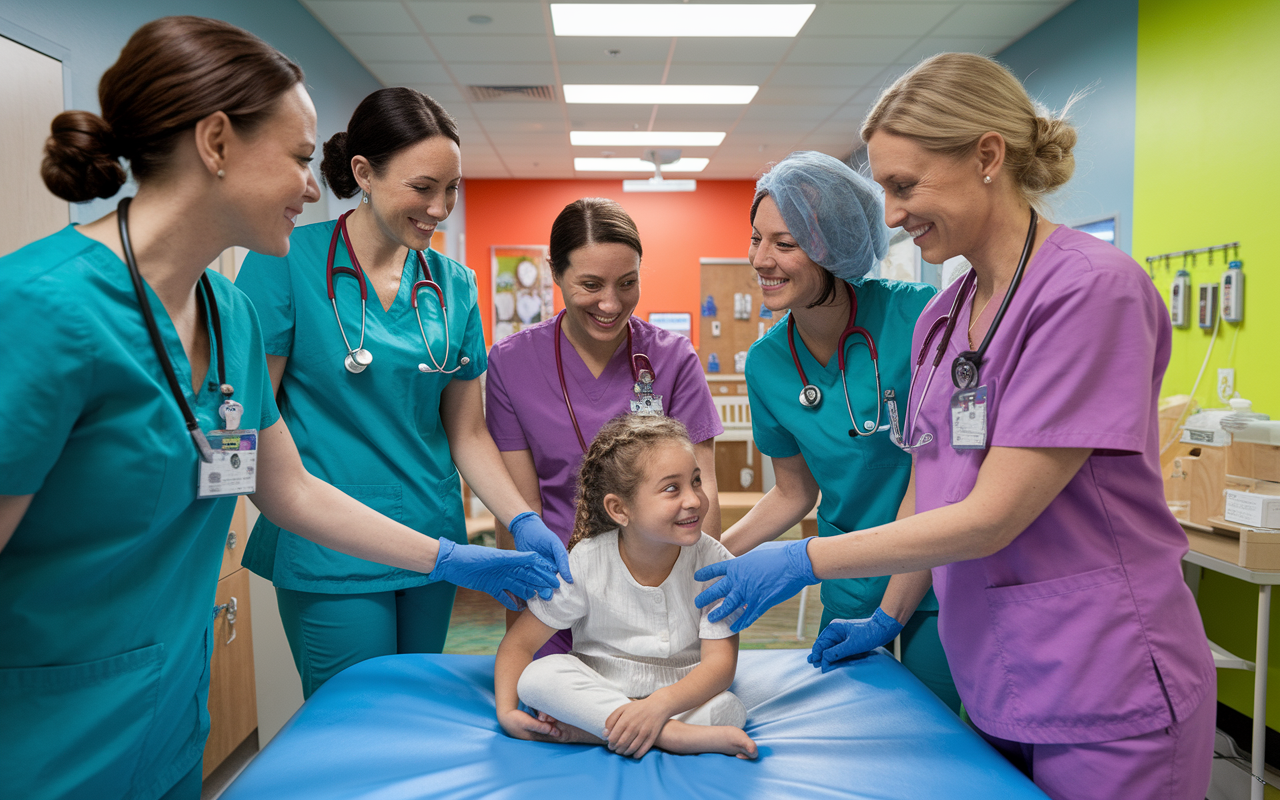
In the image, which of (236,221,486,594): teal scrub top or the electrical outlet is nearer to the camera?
(236,221,486,594): teal scrub top

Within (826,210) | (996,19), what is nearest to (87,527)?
(826,210)

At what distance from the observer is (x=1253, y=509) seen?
2219mm

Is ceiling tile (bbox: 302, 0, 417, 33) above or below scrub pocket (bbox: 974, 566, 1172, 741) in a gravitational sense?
above

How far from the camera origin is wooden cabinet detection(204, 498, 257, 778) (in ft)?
8.23

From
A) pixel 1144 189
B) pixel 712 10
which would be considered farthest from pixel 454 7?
pixel 1144 189

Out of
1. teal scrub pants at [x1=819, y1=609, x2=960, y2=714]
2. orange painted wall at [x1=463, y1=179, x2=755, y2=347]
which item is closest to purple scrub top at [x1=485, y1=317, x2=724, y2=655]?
teal scrub pants at [x1=819, y1=609, x2=960, y2=714]

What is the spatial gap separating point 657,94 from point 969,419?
5454 mm

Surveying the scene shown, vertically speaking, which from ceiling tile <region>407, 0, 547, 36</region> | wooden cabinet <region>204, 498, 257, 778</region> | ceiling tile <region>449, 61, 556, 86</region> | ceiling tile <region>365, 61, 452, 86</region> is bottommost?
wooden cabinet <region>204, 498, 257, 778</region>

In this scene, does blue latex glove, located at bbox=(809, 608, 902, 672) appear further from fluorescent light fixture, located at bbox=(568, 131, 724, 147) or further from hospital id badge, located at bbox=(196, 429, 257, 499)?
fluorescent light fixture, located at bbox=(568, 131, 724, 147)

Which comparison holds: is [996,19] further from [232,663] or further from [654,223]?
[232,663]

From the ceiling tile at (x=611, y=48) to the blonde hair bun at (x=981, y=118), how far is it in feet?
13.6

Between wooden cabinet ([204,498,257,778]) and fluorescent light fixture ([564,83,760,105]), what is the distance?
14.4 feet

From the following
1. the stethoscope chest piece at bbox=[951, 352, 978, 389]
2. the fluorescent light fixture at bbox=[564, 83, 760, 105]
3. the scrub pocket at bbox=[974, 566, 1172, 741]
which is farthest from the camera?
the fluorescent light fixture at bbox=[564, 83, 760, 105]

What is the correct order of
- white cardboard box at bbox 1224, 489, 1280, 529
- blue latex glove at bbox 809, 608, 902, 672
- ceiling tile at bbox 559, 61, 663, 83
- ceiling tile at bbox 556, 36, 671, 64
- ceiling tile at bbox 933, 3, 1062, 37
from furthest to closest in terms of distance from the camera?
ceiling tile at bbox 559, 61, 663, 83
ceiling tile at bbox 556, 36, 671, 64
ceiling tile at bbox 933, 3, 1062, 37
white cardboard box at bbox 1224, 489, 1280, 529
blue latex glove at bbox 809, 608, 902, 672
